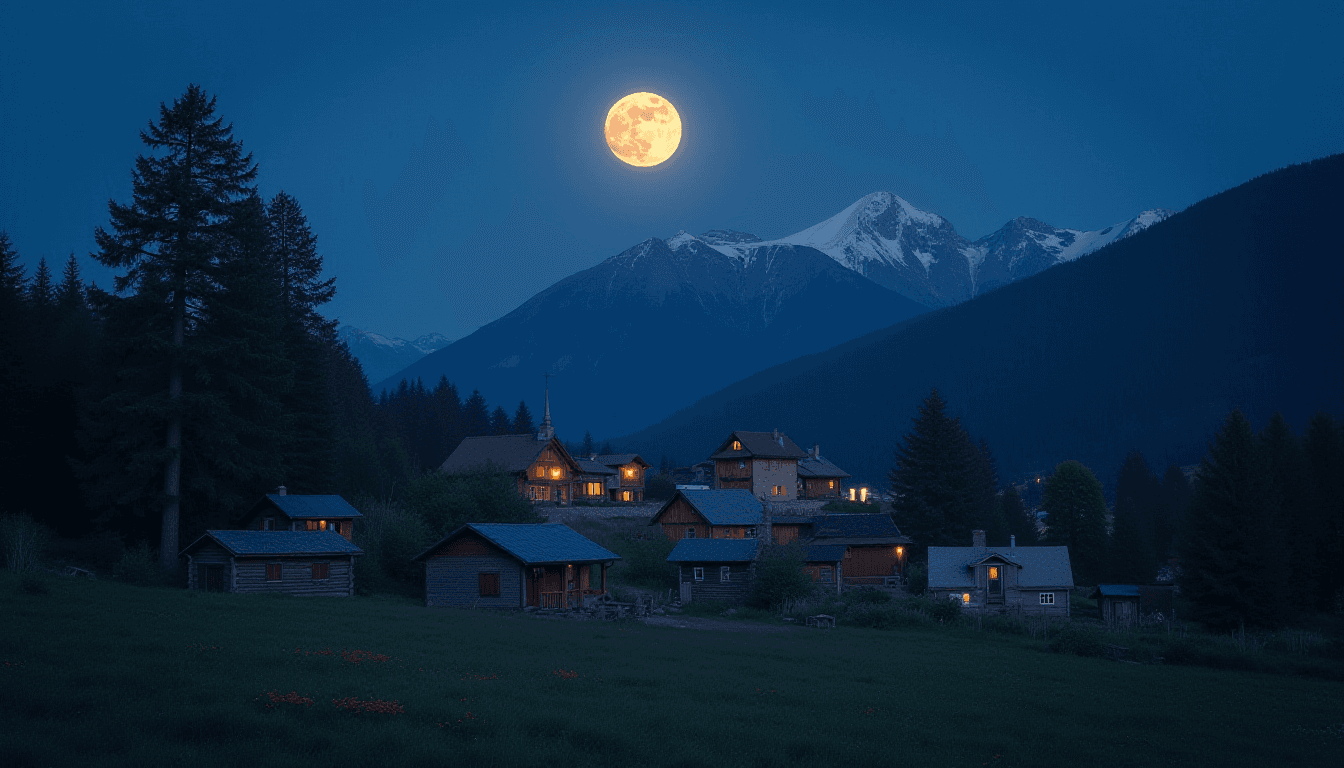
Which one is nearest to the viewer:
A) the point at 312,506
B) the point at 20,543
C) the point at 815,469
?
the point at 20,543

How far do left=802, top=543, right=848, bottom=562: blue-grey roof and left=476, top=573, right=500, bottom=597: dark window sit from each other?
2535cm

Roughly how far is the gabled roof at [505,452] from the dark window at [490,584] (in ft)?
118

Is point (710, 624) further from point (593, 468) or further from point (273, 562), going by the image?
point (593, 468)

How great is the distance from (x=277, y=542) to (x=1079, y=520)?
73.9 meters

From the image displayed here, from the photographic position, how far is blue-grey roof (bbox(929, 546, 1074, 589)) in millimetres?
63188

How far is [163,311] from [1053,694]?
40048 mm

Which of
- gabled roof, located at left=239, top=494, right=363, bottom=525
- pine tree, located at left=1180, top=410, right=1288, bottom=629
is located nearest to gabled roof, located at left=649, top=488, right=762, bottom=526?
gabled roof, located at left=239, top=494, right=363, bottom=525

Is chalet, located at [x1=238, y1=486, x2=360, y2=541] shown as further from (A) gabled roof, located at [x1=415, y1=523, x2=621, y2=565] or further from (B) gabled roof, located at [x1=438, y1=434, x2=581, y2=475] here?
(B) gabled roof, located at [x1=438, y1=434, x2=581, y2=475]

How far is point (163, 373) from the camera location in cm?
4300

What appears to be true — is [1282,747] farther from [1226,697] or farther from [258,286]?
[258,286]

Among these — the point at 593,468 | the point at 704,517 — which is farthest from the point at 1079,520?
the point at 593,468

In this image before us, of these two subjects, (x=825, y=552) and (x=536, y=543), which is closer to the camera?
(x=536, y=543)

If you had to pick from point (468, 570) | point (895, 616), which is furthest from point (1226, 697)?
point (468, 570)

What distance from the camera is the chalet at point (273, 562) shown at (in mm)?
44844
